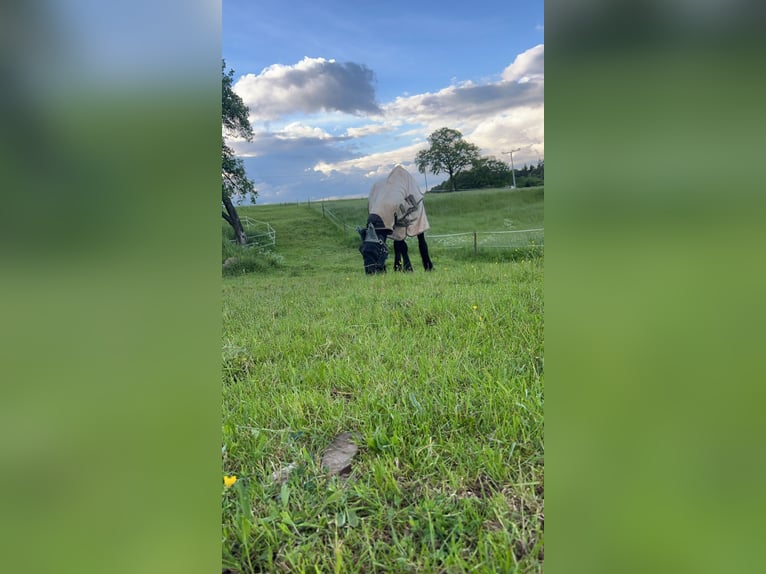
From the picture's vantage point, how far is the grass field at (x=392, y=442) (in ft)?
2.76

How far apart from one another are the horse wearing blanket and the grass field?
430cm

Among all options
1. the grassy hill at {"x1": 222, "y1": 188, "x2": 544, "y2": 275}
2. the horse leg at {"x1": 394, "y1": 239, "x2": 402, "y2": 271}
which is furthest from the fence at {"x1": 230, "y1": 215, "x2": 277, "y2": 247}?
the horse leg at {"x1": 394, "y1": 239, "x2": 402, "y2": 271}

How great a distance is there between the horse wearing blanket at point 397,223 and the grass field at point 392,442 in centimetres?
430

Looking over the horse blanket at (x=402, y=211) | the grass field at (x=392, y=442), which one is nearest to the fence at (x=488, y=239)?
the horse blanket at (x=402, y=211)

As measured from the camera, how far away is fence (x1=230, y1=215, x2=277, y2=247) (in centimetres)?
1244

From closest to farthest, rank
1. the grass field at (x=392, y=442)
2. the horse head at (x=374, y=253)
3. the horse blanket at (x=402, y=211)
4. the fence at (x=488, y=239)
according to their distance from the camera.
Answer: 1. the grass field at (x=392, y=442)
2. the horse head at (x=374, y=253)
3. the horse blanket at (x=402, y=211)
4. the fence at (x=488, y=239)

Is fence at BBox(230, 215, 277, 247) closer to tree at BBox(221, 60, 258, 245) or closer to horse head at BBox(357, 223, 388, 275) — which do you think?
tree at BBox(221, 60, 258, 245)

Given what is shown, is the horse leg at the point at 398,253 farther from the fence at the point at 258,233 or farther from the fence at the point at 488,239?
the fence at the point at 258,233
